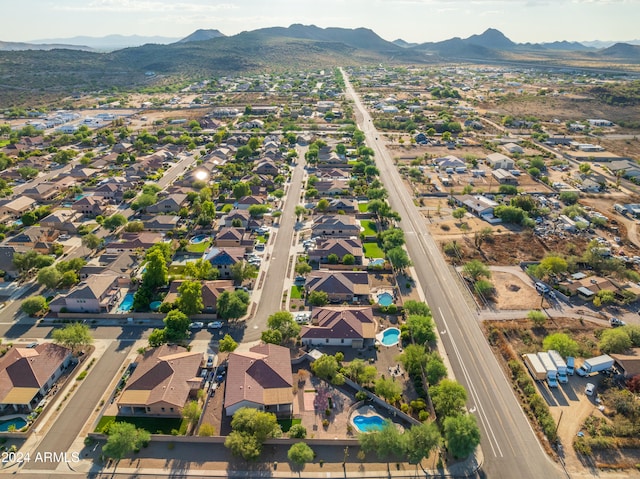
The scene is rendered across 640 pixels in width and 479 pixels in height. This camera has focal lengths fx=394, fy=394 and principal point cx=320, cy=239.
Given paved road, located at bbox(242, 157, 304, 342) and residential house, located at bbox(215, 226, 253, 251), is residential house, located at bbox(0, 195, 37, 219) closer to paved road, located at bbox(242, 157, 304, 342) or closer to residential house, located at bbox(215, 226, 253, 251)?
residential house, located at bbox(215, 226, 253, 251)

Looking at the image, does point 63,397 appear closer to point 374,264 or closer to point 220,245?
point 220,245

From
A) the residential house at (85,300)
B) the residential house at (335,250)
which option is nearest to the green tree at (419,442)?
the residential house at (335,250)

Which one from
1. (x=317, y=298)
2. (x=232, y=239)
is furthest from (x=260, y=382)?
(x=232, y=239)

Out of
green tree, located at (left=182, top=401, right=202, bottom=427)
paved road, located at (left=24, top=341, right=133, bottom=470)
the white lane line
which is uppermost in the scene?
green tree, located at (left=182, top=401, right=202, bottom=427)

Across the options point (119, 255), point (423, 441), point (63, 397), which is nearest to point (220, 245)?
point (119, 255)

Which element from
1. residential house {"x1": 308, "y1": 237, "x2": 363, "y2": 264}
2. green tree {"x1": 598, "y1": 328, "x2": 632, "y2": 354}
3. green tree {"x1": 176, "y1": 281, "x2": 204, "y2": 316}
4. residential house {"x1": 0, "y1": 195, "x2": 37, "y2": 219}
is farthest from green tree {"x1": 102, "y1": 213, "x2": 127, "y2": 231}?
green tree {"x1": 598, "y1": 328, "x2": 632, "y2": 354}

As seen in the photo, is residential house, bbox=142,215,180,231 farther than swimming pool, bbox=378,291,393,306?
Yes

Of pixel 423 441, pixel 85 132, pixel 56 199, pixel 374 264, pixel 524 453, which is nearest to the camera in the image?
pixel 423 441

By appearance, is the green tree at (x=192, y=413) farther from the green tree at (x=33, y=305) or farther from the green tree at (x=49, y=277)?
the green tree at (x=49, y=277)
